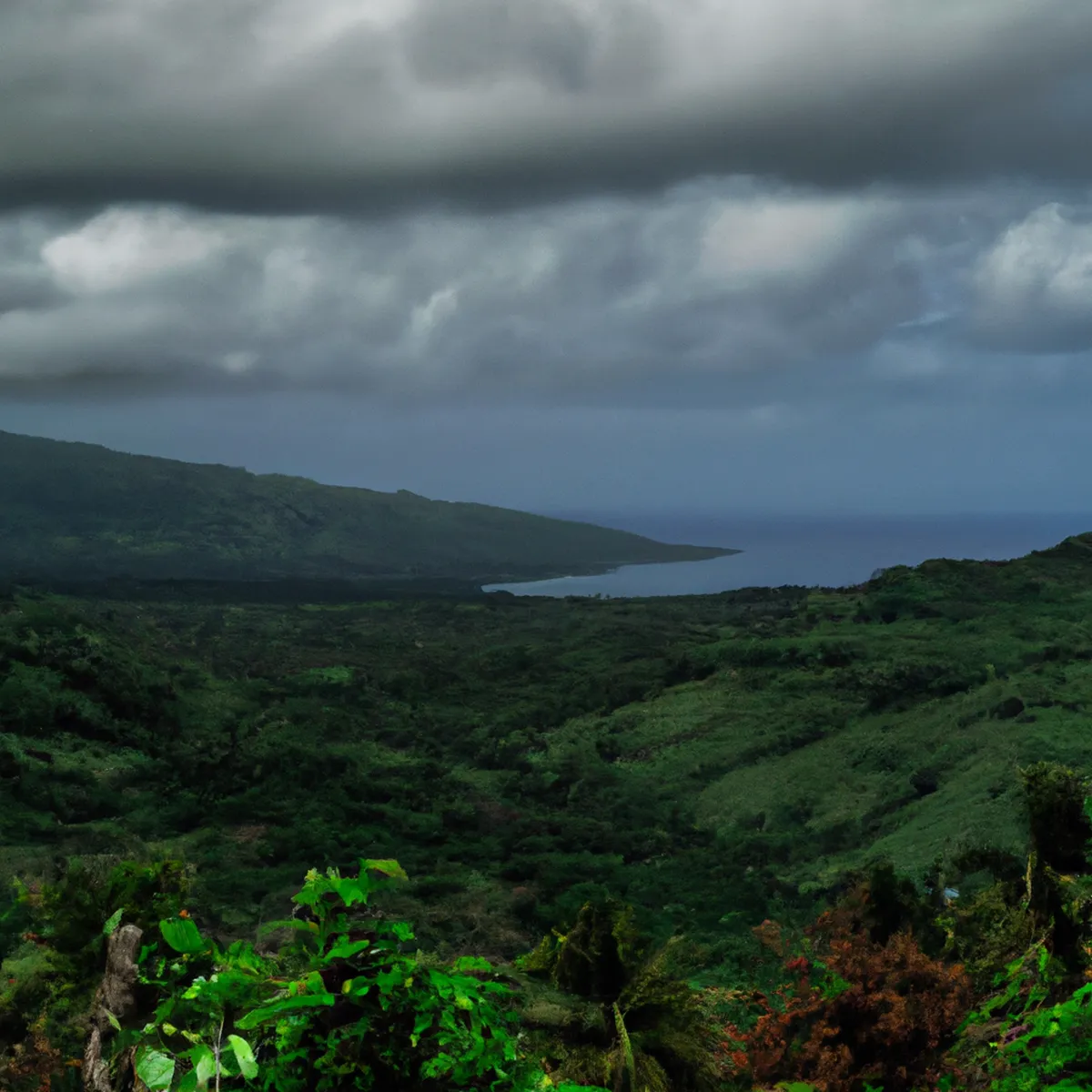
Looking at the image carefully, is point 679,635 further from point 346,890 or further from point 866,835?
point 346,890

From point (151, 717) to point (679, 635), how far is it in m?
36.8

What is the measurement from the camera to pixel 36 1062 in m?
9.05

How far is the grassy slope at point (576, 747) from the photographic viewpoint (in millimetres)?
27875

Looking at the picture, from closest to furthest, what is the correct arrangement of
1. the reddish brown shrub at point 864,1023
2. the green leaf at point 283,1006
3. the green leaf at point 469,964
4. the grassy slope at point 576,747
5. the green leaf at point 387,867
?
the green leaf at point 283,1006
the green leaf at point 387,867
the green leaf at point 469,964
the reddish brown shrub at point 864,1023
the grassy slope at point 576,747

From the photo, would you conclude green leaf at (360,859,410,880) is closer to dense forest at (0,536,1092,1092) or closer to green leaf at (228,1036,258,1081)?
dense forest at (0,536,1092,1092)

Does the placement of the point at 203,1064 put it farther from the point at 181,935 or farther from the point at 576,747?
the point at 576,747

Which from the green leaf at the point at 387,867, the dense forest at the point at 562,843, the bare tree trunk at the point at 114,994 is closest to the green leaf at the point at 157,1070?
the dense forest at the point at 562,843

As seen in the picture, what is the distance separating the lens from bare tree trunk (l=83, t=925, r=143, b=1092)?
4230mm

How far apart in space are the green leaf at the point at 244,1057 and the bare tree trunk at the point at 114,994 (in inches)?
67.6

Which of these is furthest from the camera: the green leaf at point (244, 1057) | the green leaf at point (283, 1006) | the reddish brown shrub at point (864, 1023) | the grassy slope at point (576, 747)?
the grassy slope at point (576, 747)

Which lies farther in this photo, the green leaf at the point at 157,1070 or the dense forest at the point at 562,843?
the dense forest at the point at 562,843

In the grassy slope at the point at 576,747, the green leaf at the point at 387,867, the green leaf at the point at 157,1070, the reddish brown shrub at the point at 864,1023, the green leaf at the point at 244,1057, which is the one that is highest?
the green leaf at the point at 387,867

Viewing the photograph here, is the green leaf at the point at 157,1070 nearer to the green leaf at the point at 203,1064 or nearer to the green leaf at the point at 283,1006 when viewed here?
the green leaf at the point at 203,1064

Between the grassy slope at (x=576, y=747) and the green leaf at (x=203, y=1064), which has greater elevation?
the green leaf at (x=203, y=1064)
